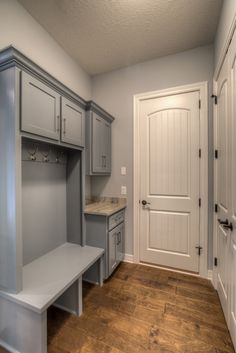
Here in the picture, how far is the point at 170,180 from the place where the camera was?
7.72ft

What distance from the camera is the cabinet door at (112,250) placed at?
2155mm

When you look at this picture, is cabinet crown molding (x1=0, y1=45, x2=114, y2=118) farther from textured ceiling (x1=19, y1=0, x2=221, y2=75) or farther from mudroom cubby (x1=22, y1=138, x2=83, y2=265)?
textured ceiling (x1=19, y1=0, x2=221, y2=75)

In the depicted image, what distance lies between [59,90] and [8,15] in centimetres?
77

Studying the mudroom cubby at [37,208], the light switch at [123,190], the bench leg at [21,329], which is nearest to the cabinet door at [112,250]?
the mudroom cubby at [37,208]

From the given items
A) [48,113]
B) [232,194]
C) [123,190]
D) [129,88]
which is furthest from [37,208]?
[129,88]

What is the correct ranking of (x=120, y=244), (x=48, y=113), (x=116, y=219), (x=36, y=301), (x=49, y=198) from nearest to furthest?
1. (x=36, y=301)
2. (x=48, y=113)
3. (x=49, y=198)
4. (x=116, y=219)
5. (x=120, y=244)

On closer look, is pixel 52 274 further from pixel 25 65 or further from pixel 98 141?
pixel 25 65

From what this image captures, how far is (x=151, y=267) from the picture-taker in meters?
2.46

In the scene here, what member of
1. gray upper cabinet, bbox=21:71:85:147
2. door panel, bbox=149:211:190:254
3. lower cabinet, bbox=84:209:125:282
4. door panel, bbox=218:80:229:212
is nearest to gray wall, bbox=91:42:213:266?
door panel, bbox=149:211:190:254

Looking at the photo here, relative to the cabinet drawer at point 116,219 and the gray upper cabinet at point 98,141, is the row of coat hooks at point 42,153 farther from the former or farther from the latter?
the cabinet drawer at point 116,219

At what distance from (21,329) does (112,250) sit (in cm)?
115

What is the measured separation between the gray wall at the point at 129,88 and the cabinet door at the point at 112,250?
36 cm

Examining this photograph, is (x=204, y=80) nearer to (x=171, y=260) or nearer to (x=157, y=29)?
(x=157, y=29)

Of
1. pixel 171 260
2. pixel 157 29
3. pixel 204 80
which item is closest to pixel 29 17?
pixel 157 29
